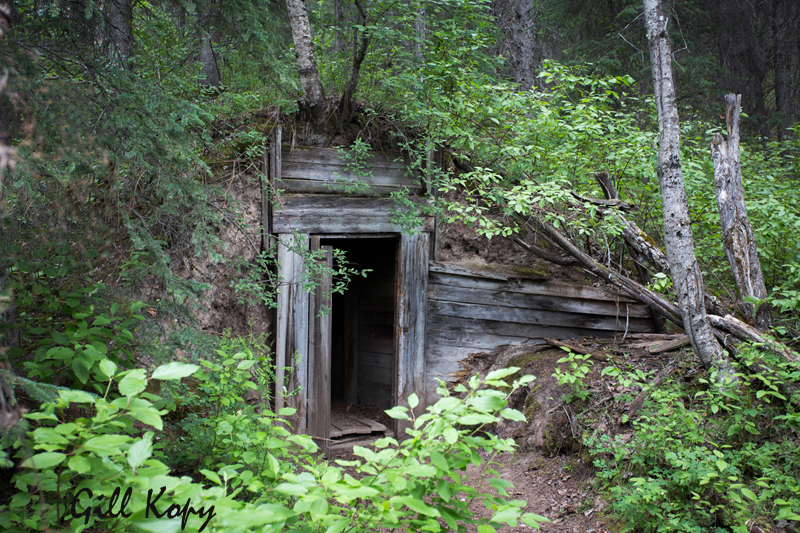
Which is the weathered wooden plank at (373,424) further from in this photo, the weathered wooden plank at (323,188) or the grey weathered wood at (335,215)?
the weathered wooden plank at (323,188)

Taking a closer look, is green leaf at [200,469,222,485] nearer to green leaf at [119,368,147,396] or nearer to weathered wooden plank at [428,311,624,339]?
green leaf at [119,368,147,396]

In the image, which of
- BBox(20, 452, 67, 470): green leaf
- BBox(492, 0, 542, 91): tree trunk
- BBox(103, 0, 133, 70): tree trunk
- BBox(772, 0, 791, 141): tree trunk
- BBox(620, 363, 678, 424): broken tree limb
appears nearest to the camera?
BBox(20, 452, 67, 470): green leaf

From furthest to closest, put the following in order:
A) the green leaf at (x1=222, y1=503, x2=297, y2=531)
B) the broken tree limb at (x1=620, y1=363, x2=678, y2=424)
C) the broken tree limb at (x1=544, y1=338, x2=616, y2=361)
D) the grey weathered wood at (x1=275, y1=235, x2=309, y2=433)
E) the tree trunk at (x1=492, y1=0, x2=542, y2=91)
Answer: the tree trunk at (x1=492, y1=0, x2=542, y2=91), the broken tree limb at (x1=544, y1=338, x2=616, y2=361), the grey weathered wood at (x1=275, y1=235, x2=309, y2=433), the broken tree limb at (x1=620, y1=363, x2=678, y2=424), the green leaf at (x1=222, y1=503, x2=297, y2=531)

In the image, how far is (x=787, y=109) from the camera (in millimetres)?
10297

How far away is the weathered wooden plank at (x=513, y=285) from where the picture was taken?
6207mm

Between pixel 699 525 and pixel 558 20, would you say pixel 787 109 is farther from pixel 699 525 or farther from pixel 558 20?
pixel 699 525

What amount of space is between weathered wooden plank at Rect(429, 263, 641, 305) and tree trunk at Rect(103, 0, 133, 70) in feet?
12.4

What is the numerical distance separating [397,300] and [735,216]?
3499 millimetres

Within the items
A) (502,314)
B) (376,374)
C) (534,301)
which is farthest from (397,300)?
(376,374)

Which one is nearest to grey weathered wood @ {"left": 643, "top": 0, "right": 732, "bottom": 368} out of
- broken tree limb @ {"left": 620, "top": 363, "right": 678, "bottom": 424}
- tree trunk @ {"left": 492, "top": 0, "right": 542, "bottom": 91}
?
broken tree limb @ {"left": 620, "top": 363, "right": 678, "bottom": 424}

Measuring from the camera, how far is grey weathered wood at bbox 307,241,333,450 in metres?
5.36

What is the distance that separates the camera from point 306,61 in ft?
16.5

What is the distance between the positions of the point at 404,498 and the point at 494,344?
5231mm

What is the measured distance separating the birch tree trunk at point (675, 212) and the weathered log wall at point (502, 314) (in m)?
1.76
